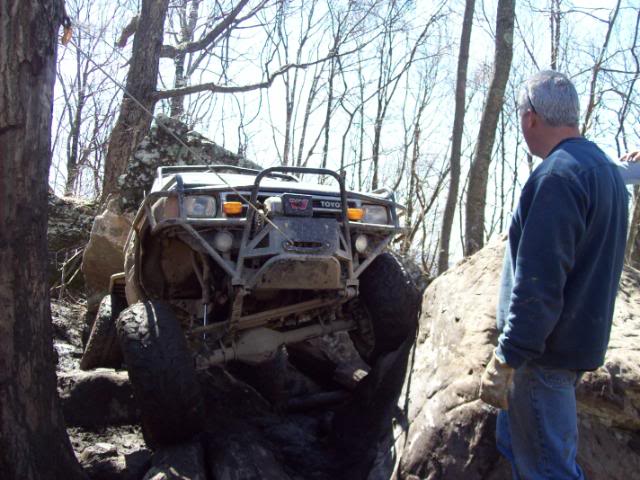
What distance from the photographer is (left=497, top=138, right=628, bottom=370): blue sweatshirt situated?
8.49 feet

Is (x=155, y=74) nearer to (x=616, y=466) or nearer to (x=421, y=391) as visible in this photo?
(x=421, y=391)

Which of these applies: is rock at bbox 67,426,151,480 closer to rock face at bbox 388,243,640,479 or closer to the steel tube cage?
the steel tube cage

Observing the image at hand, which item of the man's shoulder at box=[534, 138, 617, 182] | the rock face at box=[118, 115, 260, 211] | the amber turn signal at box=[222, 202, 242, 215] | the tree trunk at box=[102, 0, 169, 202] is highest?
the tree trunk at box=[102, 0, 169, 202]

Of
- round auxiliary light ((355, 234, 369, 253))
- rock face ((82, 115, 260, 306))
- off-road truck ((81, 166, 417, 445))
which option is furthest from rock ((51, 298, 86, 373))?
round auxiliary light ((355, 234, 369, 253))

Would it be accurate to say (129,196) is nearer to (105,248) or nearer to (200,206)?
(105,248)

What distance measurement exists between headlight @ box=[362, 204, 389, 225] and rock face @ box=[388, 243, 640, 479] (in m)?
0.75

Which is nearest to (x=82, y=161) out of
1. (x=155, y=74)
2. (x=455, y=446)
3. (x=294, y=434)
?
(x=155, y=74)

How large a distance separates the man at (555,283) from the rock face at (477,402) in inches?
26.0

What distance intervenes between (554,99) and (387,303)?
233 centimetres

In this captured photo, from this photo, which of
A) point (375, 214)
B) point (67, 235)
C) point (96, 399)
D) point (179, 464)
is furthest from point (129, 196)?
point (179, 464)

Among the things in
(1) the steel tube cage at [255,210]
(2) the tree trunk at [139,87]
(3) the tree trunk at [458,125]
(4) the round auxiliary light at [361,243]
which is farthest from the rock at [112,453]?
(2) the tree trunk at [139,87]

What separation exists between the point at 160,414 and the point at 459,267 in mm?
2388

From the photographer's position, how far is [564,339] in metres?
2.71

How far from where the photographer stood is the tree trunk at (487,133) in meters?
8.38
